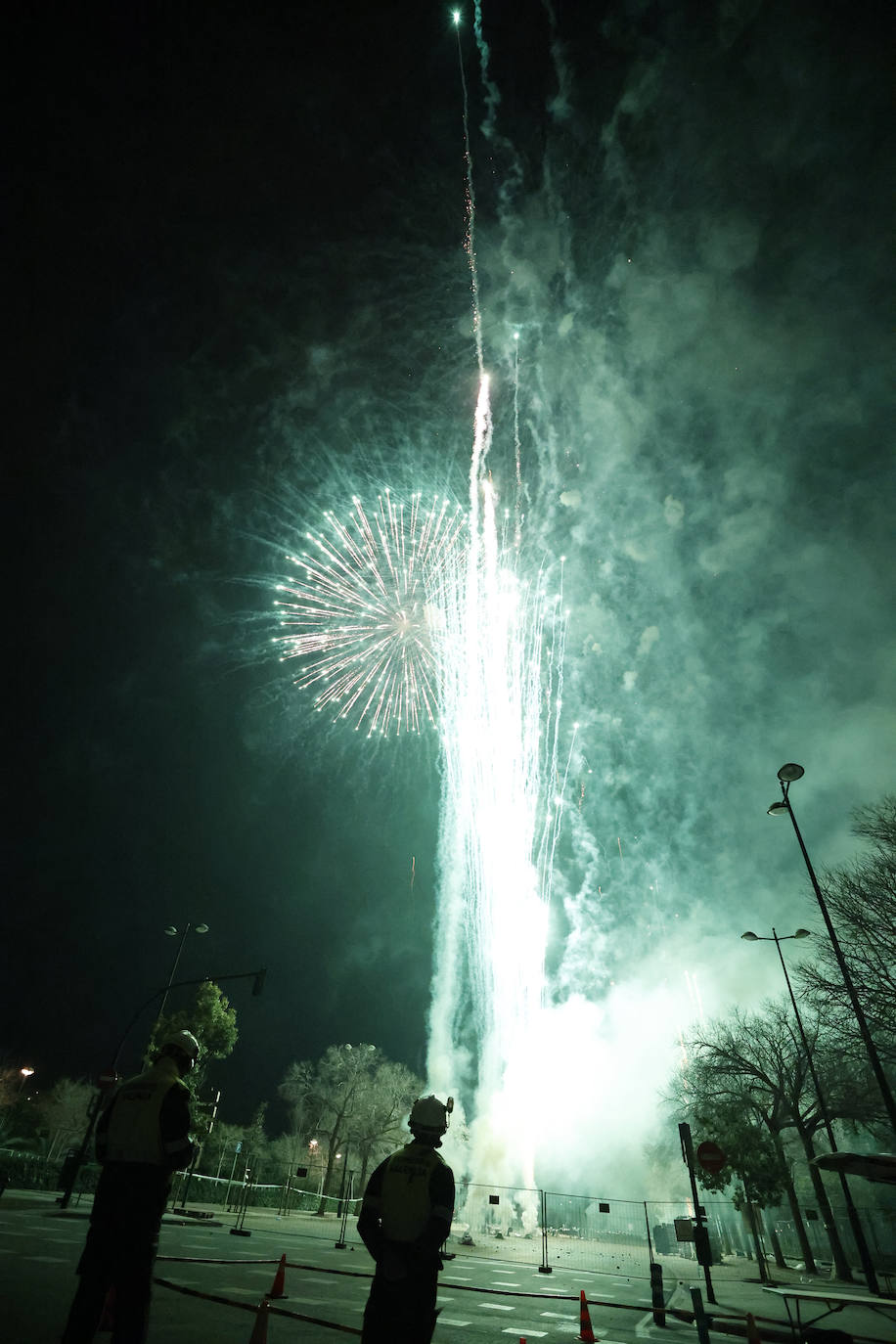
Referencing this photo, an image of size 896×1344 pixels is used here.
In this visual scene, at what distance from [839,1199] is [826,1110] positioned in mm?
43104

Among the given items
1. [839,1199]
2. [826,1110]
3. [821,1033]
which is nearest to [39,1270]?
[826,1110]

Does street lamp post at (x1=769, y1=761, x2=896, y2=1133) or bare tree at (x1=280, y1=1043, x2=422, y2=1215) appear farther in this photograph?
bare tree at (x1=280, y1=1043, x2=422, y2=1215)

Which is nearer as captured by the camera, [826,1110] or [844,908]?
[844,908]

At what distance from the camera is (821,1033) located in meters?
30.2

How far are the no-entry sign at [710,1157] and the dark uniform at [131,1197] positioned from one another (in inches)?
374

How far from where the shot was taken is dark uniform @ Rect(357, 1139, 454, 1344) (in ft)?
13.3

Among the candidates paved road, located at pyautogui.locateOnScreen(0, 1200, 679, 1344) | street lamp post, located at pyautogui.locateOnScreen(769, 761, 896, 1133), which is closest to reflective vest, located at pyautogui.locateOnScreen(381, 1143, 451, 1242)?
paved road, located at pyautogui.locateOnScreen(0, 1200, 679, 1344)

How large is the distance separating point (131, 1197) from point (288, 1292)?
28.7ft

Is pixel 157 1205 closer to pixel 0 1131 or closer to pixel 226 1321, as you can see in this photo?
pixel 226 1321

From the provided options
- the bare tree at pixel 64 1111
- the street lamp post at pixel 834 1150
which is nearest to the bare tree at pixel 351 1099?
the bare tree at pixel 64 1111

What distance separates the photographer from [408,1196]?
4293mm

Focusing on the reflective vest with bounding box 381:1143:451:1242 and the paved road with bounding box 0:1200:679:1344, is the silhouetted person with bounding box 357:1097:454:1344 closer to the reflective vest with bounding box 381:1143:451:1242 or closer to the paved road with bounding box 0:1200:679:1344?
the reflective vest with bounding box 381:1143:451:1242

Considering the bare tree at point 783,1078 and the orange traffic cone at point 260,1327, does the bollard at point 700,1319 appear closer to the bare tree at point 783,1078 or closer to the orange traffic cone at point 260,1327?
the orange traffic cone at point 260,1327

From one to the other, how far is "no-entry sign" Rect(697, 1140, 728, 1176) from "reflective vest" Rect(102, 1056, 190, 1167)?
9596 millimetres
